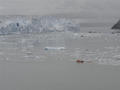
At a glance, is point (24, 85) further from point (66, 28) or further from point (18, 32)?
point (66, 28)

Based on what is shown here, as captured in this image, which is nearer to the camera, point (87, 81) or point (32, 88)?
point (32, 88)

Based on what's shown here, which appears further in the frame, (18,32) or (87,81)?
(18,32)

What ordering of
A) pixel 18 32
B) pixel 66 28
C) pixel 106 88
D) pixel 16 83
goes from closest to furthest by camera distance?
pixel 106 88 → pixel 16 83 → pixel 18 32 → pixel 66 28

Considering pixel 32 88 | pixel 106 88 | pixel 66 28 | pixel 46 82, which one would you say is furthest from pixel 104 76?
pixel 66 28

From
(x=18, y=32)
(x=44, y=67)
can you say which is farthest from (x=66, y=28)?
(x=44, y=67)

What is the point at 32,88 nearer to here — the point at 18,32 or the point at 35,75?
the point at 35,75

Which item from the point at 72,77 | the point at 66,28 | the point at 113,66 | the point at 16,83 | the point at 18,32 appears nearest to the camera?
the point at 16,83

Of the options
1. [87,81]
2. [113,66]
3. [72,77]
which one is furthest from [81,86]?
[113,66]

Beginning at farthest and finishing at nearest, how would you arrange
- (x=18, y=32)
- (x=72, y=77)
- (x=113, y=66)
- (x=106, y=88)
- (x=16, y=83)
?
(x=18, y=32) < (x=113, y=66) < (x=72, y=77) < (x=16, y=83) < (x=106, y=88)

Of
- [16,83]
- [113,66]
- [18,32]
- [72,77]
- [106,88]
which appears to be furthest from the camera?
[18,32]
